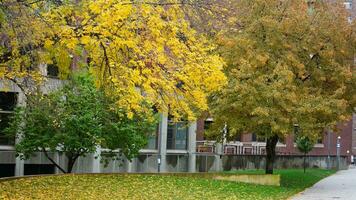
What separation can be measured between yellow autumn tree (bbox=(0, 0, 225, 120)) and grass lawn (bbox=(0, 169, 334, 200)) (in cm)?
424

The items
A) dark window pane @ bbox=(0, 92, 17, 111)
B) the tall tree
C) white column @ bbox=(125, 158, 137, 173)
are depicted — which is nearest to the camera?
the tall tree

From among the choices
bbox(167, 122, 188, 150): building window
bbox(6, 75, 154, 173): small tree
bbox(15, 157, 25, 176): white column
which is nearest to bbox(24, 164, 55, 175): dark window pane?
bbox(15, 157, 25, 176): white column

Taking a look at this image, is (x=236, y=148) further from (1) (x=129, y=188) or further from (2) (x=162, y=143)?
(1) (x=129, y=188)

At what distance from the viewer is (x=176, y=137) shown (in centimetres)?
3728

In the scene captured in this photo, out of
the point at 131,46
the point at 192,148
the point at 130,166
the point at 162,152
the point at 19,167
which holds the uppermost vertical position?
the point at 131,46

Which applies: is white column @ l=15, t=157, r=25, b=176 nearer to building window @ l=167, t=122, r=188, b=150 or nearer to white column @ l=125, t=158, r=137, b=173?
white column @ l=125, t=158, r=137, b=173

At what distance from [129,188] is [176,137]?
727 inches

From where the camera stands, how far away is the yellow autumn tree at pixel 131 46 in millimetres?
11477

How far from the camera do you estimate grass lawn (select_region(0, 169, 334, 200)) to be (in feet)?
54.2

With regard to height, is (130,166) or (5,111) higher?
(5,111)

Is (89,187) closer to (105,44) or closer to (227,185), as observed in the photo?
(227,185)

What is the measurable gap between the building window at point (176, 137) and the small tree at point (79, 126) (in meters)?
11.4

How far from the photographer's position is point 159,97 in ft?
48.8

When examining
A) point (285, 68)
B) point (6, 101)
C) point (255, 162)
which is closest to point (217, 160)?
point (255, 162)
